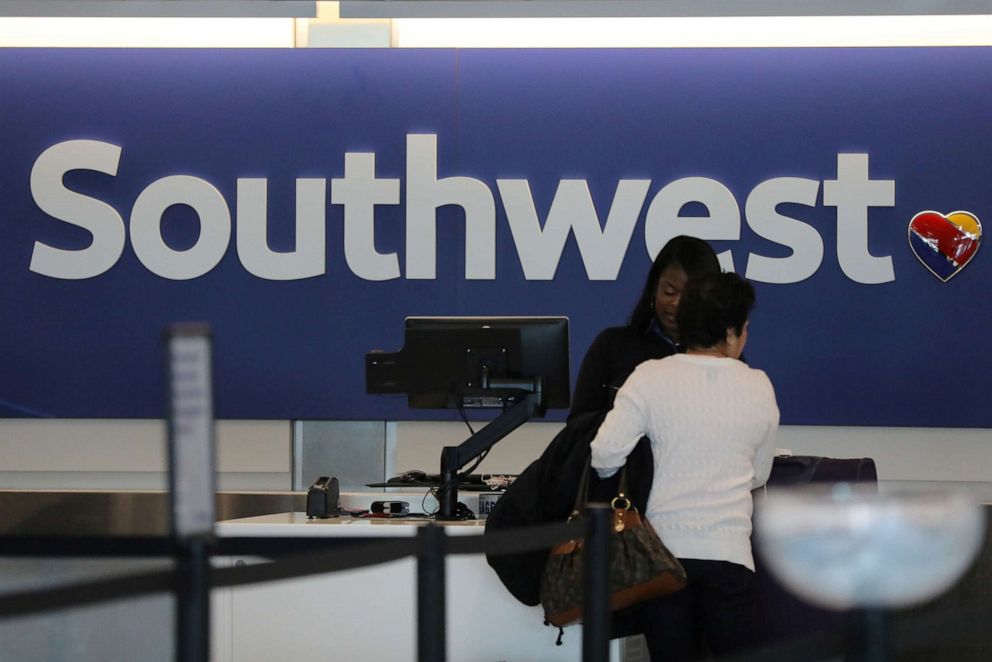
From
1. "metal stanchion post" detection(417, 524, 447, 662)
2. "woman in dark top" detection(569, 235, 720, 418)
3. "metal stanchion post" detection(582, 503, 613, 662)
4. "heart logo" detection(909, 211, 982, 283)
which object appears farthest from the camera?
"heart logo" detection(909, 211, 982, 283)

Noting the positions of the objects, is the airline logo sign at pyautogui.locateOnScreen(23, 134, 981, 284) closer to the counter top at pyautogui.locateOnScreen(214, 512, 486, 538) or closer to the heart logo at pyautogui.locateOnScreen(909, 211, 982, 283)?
the heart logo at pyautogui.locateOnScreen(909, 211, 982, 283)

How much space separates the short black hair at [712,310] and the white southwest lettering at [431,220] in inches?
83.9

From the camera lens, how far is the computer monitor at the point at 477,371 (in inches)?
141

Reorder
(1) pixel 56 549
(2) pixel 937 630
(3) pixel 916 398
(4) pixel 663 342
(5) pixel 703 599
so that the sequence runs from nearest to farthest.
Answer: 1. (1) pixel 56 549
2. (2) pixel 937 630
3. (5) pixel 703 599
4. (4) pixel 663 342
5. (3) pixel 916 398

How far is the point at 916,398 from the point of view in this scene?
486 centimetres

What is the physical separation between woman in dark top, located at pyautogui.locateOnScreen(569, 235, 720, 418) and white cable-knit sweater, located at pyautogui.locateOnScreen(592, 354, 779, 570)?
1.69 ft

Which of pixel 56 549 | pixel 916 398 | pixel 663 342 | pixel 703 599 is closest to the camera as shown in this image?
pixel 56 549

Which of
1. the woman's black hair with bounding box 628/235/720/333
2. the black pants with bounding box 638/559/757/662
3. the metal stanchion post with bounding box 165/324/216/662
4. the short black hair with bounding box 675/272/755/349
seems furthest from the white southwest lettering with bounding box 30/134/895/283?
the metal stanchion post with bounding box 165/324/216/662

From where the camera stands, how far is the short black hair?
274 cm

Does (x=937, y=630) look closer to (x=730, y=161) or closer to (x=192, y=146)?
(x=730, y=161)

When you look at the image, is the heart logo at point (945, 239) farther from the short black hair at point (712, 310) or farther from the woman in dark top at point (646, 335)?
the short black hair at point (712, 310)

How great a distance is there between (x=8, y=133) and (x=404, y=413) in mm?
1862

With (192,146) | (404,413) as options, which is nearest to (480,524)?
(404,413)

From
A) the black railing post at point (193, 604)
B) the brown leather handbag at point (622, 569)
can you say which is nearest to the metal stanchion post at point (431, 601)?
the black railing post at point (193, 604)
